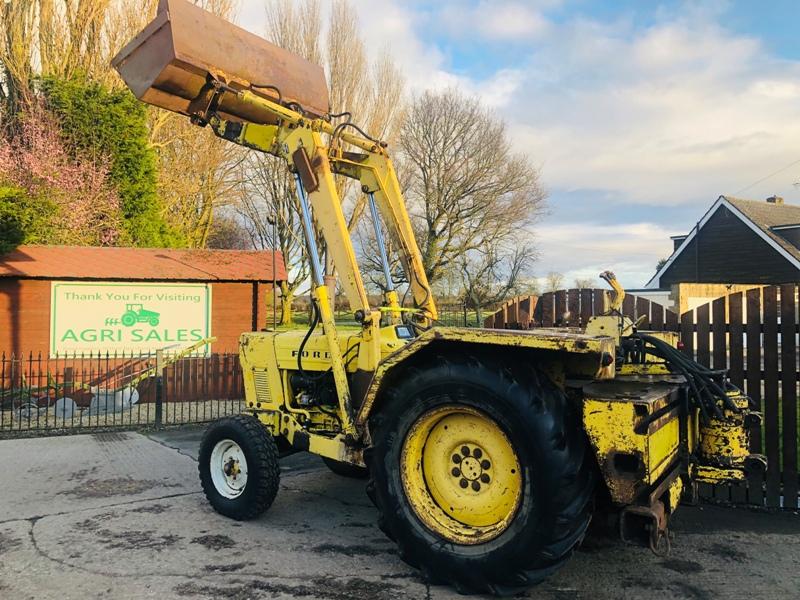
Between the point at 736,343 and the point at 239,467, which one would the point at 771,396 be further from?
the point at 239,467

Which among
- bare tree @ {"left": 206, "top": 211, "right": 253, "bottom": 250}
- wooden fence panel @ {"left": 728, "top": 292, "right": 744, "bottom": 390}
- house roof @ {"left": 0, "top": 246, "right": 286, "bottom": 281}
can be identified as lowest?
wooden fence panel @ {"left": 728, "top": 292, "right": 744, "bottom": 390}

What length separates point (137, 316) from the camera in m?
11.9

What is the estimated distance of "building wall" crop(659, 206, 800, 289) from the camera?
88.3 feet

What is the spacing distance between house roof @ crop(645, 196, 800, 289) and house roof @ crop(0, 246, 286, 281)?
22768 millimetres

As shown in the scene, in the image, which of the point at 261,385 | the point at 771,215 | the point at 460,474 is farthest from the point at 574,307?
the point at 771,215

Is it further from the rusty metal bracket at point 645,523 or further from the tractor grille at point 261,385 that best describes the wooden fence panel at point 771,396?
the tractor grille at point 261,385

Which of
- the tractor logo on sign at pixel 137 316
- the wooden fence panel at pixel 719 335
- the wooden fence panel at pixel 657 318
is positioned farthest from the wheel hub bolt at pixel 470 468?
the tractor logo on sign at pixel 137 316

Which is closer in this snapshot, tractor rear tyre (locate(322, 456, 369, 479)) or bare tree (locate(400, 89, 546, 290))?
tractor rear tyre (locate(322, 456, 369, 479))

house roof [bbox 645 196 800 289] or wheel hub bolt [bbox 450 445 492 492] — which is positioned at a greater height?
house roof [bbox 645 196 800 289]

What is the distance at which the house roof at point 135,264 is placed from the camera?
36.8 feet

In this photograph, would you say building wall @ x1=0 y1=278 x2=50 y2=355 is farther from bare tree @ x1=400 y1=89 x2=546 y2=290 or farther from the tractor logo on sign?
bare tree @ x1=400 y1=89 x2=546 y2=290

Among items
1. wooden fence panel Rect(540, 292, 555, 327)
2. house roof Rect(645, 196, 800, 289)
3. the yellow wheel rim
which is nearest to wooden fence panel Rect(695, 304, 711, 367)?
wooden fence panel Rect(540, 292, 555, 327)

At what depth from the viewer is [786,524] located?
490 centimetres

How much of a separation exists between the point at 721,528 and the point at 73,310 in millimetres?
10971
